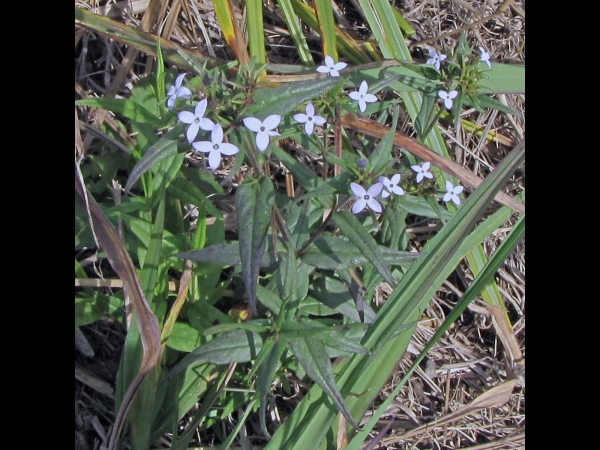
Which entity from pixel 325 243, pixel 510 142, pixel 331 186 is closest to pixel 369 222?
pixel 325 243

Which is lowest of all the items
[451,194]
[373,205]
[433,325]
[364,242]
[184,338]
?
[433,325]

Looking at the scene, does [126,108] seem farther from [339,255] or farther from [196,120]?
[339,255]

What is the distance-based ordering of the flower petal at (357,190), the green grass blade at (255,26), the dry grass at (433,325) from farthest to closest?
the dry grass at (433,325) → the green grass blade at (255,26) → the flower petal at (357,190)

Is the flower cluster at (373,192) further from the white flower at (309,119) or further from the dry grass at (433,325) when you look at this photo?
the dry grass at (433,325)

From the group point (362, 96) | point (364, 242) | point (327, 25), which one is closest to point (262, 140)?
point (364, 242)

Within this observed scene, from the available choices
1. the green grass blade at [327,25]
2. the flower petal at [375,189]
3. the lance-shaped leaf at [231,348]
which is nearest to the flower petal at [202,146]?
the flower petal at [375,189]
